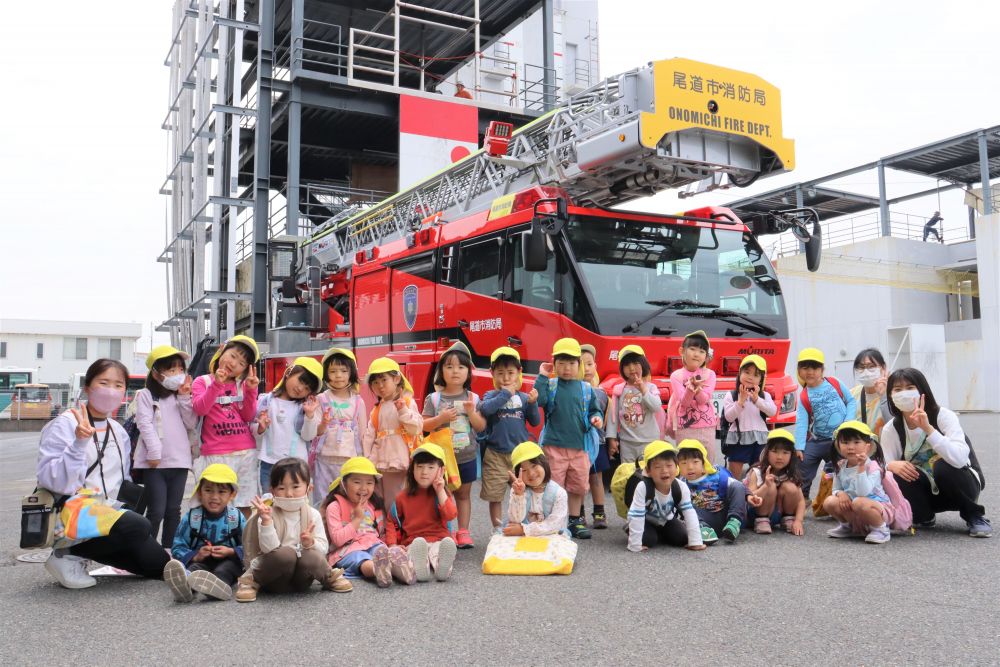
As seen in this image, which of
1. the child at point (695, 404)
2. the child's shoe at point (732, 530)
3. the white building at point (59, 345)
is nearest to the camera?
the child's shoe at point (732, 530)

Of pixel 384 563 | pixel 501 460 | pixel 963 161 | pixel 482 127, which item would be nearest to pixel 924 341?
pixel 963 161

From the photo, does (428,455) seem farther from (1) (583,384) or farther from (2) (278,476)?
(1) (583,384)

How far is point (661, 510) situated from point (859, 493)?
1.45 metres

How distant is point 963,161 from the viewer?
2634cm

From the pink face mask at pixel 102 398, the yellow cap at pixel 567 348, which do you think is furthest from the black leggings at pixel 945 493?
the pink face mask at pixel 102 398

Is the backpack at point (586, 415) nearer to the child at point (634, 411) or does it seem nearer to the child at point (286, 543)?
the child at point (634, 411)

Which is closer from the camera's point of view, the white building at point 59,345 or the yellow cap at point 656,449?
the yellow cap at point 656,449

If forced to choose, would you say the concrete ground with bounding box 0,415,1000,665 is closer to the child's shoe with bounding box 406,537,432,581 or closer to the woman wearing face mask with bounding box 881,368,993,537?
the child's shoe with bounding box 406,537,432,581

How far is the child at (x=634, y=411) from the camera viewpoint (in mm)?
6637

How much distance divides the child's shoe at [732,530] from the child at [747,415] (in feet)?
3.67

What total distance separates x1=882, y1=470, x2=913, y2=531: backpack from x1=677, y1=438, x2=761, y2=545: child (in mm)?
914

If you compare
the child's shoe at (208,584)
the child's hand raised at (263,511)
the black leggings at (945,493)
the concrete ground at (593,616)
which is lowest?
the concrete ground at (593,616)

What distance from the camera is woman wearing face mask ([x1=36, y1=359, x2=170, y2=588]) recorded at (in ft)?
15.0

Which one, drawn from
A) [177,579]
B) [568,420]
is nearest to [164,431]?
[177,579]
